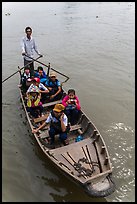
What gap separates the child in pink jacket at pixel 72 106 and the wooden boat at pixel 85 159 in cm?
30

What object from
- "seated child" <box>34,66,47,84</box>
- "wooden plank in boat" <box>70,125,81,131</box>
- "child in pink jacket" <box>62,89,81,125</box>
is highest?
"seated child" <box>34,66,47,84</box>

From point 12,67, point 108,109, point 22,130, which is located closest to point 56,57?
point 12,67

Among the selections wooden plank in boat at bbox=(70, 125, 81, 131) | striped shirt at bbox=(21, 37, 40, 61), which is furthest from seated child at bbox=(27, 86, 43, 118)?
striped shirt at bbox=(21, 37, 40, 61)

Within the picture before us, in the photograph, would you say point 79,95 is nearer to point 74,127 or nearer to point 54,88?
point 54,88

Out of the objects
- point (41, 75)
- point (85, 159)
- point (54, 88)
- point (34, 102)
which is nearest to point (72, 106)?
point (34, 102)

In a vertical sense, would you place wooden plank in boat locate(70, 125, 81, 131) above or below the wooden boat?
above

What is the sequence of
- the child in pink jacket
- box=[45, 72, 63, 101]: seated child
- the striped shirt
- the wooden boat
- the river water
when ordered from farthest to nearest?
the striped shirt → box=[45, 72, 63, 101]: seated child → the child in pink jacket → the river water → the wooden boat

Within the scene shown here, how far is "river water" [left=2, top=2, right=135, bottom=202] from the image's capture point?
7422 mm

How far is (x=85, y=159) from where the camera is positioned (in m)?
7.12

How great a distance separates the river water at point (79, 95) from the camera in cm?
742

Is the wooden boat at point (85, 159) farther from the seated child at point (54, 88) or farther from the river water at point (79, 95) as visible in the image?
the seated child at point (54, 88)

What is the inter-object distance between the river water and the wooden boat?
2.27ft

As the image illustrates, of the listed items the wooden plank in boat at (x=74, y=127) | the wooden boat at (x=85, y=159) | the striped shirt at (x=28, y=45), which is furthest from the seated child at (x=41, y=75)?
the wooden plank in boat at (x=74, y=127)

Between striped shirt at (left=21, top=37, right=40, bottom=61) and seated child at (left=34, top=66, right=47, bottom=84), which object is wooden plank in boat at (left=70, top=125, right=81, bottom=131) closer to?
seated child at (left=34, top=66, right=47, bottom=84)
